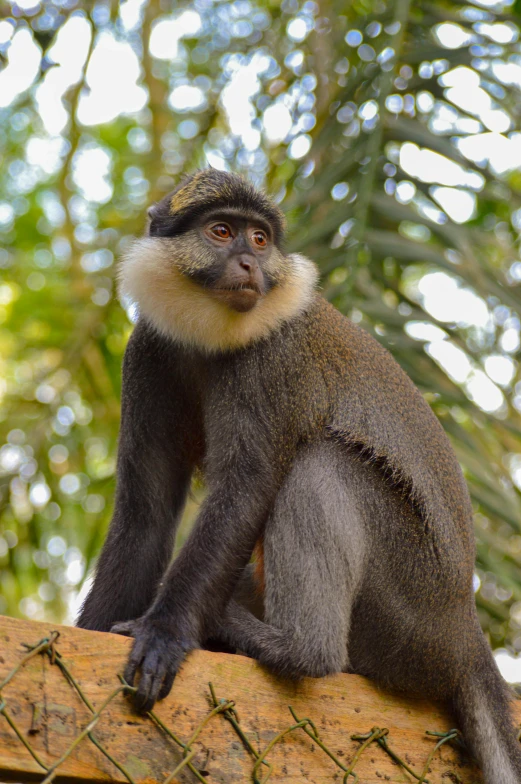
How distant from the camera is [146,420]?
180 inches

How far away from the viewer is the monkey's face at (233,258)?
171 inches

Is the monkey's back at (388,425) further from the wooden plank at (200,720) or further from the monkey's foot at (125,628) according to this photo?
the monkey's foot at (125,628)

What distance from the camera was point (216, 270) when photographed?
446cm

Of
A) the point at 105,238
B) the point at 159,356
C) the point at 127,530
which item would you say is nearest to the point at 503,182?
the point at 159,356

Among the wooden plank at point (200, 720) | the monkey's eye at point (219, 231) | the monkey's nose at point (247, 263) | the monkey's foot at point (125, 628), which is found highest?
the monkey's eye at point (219, 231)

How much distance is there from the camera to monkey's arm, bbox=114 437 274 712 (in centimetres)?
370

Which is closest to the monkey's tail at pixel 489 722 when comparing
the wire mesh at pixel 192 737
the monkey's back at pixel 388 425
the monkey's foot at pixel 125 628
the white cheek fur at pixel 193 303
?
the wire mesh at pixel 192 737

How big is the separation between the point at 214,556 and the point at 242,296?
1.20 metres

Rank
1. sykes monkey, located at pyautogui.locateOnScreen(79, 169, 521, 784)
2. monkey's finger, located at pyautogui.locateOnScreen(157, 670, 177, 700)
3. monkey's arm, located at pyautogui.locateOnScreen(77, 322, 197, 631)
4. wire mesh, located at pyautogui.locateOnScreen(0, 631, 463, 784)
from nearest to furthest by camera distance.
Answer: wire mesh, located at pyautogui.locateOnScreen(0, 631, 463, 784) → monkey's finger, located at pyautogui.locateOnScreen(157, 670, 177, 700) → sykes monkey, located at pyautogui.locateOnScreen(79, 169, 521, 784) → monkey's arm, located at pyautogui.locateOnScreen(77, 322, 197, 631)

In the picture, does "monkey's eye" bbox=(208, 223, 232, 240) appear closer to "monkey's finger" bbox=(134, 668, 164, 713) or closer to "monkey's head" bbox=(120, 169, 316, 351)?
"monkey's head" bbox=(120, 169, 316, 351)

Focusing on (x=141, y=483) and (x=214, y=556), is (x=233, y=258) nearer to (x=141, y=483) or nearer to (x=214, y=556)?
(x=141, y=483)

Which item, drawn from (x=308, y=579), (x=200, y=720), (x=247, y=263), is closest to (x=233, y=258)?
(x=247, y=263)

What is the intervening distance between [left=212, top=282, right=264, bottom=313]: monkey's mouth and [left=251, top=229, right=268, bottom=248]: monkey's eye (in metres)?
0.35

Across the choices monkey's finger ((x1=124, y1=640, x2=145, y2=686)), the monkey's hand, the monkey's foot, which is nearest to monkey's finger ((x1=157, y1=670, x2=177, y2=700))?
the monkey's hand
